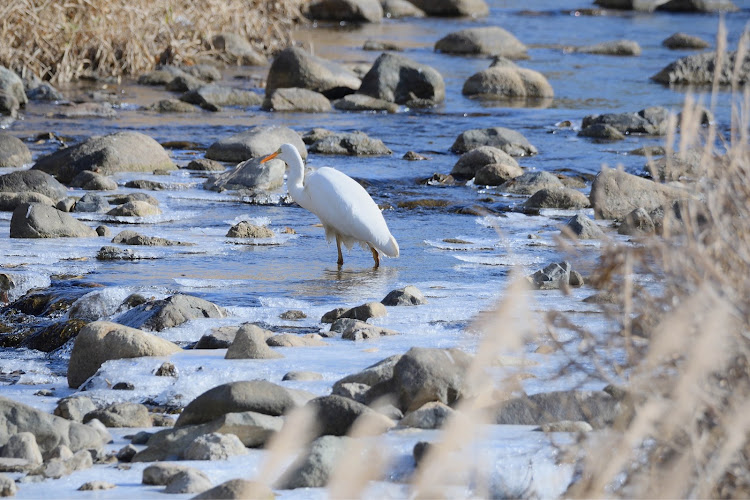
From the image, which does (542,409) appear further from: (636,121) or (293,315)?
(636,121)

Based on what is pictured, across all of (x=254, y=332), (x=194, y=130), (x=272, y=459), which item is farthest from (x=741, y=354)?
(x=194, y=130)

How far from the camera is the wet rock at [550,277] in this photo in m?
6.23

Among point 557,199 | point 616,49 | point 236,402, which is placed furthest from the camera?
point 616,49

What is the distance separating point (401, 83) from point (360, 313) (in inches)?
402

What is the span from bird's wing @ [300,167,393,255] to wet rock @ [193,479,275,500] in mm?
4522

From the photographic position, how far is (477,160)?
10.7 m

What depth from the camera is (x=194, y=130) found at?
12977mm

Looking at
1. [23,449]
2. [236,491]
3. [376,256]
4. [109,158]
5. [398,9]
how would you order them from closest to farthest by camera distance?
[236,491], [23,449], [376,256], [109,158], [398,9]

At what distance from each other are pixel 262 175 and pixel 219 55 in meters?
9.50

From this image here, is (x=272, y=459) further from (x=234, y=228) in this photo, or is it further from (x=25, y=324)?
(x=234, y=228)

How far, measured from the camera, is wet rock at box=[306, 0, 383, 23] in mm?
26688

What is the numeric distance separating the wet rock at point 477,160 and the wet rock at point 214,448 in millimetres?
7449

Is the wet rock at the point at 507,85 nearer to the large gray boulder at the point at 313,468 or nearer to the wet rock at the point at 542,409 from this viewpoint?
the wet rock at the point at 542,409

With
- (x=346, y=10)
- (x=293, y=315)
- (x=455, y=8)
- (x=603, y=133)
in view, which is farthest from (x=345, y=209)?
(x=455, y=8)
